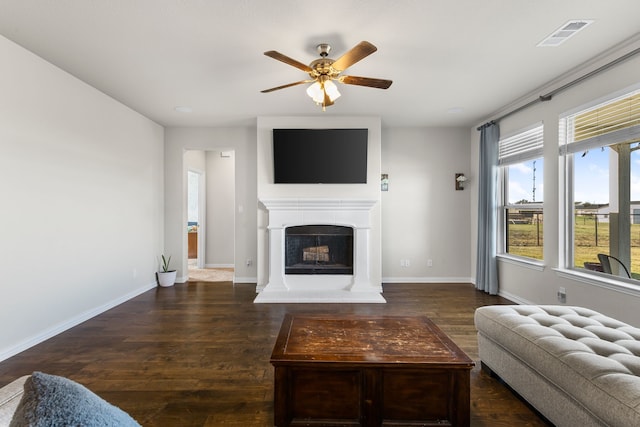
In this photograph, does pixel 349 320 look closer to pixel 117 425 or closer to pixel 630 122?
pixel 117 425

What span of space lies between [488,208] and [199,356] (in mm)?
4189

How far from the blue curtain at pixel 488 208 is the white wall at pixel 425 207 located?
1.82ft

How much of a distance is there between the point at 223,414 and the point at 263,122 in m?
3.75

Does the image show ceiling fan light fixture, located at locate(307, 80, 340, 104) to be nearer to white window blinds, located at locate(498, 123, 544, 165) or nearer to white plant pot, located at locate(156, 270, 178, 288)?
white window blinds, located at locate(498, 123, 544, 165)

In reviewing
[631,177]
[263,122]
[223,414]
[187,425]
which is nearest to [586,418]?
[223,414]

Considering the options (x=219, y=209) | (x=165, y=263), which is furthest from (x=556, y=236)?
(x=219, y=209)

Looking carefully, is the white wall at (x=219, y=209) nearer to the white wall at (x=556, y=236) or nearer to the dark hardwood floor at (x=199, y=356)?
the dark hardwood floor at (x=199, y=356)

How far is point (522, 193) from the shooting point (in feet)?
13.8

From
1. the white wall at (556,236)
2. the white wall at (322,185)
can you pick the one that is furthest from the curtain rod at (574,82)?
the white wall at (322,185)

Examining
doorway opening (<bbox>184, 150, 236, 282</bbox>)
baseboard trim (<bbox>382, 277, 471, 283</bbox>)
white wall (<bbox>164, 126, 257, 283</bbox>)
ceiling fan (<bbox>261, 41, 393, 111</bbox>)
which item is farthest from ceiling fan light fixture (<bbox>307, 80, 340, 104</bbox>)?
doorway opening (<bbox>184, 150, 236, 282</bbox>)

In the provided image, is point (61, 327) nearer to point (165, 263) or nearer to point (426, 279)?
point (165, 263)

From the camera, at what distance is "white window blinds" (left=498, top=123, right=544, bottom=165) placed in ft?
12.4

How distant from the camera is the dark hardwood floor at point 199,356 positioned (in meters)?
1.90

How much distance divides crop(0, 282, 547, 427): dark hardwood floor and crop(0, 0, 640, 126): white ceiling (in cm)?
Answer: 263
